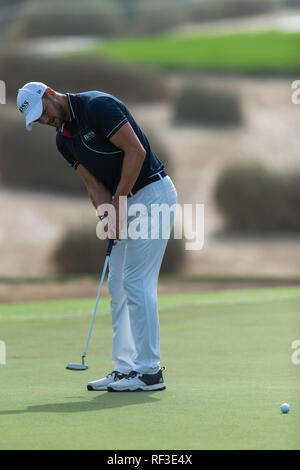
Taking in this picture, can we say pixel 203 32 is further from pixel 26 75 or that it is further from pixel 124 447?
pixel 124 447

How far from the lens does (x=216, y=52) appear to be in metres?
51.3

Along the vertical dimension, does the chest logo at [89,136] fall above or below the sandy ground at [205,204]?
below

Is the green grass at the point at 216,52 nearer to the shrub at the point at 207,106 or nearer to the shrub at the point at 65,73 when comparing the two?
the shrub at the point at 207,106

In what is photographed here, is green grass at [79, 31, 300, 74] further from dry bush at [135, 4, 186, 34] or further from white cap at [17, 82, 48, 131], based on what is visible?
white cap at [17, 82, 48, 131]

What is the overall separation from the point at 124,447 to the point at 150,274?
196 cm

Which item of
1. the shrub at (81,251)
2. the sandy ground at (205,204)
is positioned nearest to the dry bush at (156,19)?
the sandy ground at (205,204)

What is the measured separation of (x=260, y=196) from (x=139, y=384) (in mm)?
17222

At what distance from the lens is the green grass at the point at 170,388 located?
449cm

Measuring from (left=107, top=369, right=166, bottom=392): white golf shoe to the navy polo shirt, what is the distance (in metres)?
1.08

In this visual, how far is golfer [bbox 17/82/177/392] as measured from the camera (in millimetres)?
5852

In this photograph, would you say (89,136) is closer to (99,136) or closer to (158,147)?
(99,136)

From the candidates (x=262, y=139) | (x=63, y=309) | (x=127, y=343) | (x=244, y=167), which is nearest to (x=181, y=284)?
(x=63, y=309)

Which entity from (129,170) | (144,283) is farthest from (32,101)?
(144,283)

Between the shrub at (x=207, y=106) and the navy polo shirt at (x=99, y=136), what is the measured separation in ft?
89.3
